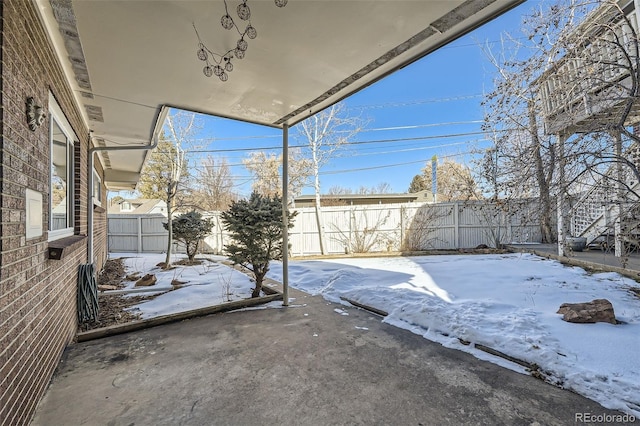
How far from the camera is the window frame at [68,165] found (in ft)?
8.23

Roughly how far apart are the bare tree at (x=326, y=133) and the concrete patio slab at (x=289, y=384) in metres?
9.90

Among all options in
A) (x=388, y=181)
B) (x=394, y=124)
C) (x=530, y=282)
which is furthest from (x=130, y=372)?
(x=388, y=181)

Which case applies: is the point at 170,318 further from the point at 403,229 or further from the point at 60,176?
the point at 403,229

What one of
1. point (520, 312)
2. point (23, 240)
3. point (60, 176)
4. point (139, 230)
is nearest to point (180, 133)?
point (139, 230)

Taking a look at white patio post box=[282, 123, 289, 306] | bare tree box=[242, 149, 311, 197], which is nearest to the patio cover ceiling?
white patio post box=[282, 123, 289, 306]

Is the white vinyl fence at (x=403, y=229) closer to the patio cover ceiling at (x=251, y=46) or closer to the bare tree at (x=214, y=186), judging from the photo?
the patio cover ceiling at (x=251, y=46)

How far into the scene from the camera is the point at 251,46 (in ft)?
7.32

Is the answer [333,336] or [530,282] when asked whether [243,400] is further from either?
[530,282]

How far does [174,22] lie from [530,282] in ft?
20.8

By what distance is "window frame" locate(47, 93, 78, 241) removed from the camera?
8.23 ft

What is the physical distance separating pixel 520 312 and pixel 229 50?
14.3 ft

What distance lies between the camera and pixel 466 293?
4.54m

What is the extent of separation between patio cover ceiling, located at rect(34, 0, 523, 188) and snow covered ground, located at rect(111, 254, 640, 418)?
2.83 m

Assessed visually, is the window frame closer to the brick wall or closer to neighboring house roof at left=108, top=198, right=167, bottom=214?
the brick wall
